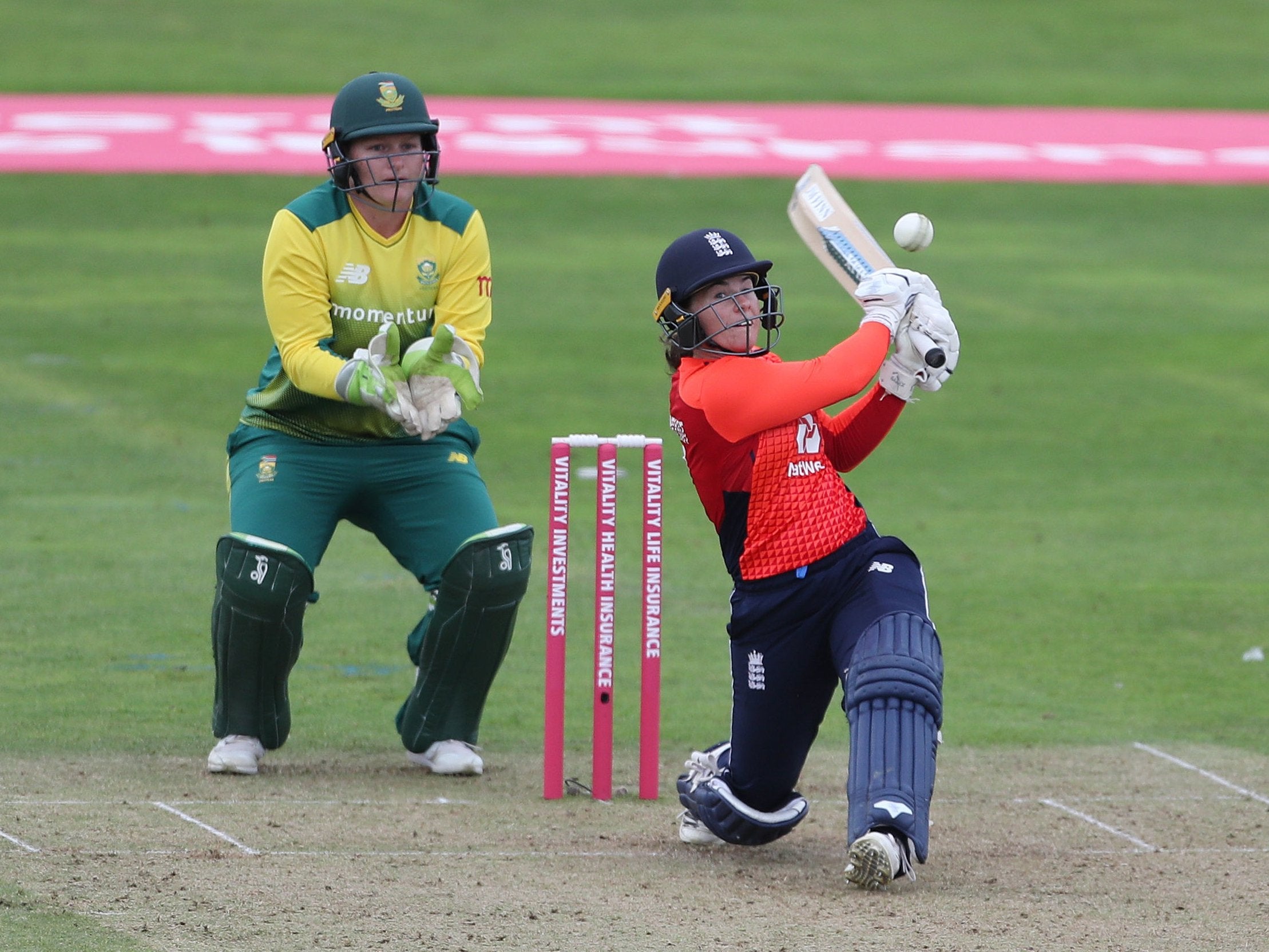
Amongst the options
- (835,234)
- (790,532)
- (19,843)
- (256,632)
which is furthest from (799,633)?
(19,843)

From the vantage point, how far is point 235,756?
5754 mm

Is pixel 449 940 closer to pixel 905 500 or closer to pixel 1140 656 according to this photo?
pixel 1140 656

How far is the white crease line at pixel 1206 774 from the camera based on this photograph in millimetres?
5758

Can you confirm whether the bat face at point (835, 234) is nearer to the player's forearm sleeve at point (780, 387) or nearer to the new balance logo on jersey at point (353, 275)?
the player's forearm sleeve at point (780, 387)

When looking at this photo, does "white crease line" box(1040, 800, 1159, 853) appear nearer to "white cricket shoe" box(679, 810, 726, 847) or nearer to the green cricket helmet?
"white cricket shoe" box(679, 810, 726, 847)

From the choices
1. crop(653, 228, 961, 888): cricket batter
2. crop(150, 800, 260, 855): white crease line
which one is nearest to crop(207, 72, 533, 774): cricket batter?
crop(150, 800, 260, 855): white crease line

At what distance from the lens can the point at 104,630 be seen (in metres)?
7.51

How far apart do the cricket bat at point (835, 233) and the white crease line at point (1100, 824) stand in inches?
62.9

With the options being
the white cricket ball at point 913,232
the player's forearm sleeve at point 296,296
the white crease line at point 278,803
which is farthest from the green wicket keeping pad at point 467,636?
the white cricket ball at point 913,232

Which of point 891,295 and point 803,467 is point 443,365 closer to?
point 803,467

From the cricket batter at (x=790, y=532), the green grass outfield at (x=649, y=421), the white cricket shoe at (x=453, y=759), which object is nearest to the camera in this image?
the cricket batter at (x=790, y=532)

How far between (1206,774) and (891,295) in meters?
2.00

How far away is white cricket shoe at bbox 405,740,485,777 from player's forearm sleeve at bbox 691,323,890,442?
1.57 meters

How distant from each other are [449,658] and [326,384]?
91cm
